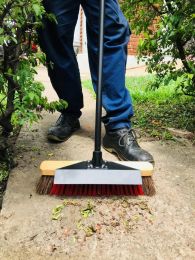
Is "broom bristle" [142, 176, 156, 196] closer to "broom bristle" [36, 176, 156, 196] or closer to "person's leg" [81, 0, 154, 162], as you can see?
"broom bristle" [36, 176, 156, 196]

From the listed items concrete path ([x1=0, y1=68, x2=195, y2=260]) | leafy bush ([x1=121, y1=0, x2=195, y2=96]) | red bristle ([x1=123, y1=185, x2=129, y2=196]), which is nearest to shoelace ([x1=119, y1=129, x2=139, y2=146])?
concrete path ([x1=0, y1=68, x2=195, y2=260])

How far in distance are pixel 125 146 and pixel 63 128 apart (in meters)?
0.52

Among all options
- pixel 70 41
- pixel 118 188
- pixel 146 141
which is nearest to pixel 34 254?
pixel 118 188

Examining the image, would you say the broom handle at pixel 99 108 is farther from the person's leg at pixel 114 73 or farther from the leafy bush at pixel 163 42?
the leafy bush at pixel 163 42

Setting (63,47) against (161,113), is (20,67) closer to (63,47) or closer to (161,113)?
(63,47)

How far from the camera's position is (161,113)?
3.40 meters

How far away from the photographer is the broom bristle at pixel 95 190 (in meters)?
1.79

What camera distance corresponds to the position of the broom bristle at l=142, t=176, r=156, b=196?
1.79 m

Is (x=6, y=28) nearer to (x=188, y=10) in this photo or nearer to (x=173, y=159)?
(x=173, y=159)

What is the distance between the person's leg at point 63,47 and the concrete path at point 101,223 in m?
0.69

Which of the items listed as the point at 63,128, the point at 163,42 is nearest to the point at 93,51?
the point at 63,128

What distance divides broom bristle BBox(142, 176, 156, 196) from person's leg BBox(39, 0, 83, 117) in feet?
3.16

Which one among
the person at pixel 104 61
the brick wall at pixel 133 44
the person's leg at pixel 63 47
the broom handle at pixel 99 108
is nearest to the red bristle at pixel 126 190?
the broom handle at pixel 99 108

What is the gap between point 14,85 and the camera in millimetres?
1876
